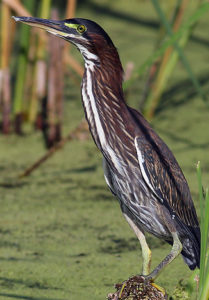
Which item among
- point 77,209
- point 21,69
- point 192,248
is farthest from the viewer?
point 21,69

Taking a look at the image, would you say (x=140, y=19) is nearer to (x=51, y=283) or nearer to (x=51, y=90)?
(x=51, y=90)

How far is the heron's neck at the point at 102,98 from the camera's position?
8.09ft

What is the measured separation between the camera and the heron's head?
242 cm

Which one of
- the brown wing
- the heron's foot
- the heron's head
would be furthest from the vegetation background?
the heron's head

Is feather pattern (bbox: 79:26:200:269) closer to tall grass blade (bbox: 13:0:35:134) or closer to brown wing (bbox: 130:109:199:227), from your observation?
brown wing (bbox: 130:109:199:227)

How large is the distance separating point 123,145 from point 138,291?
0.48 metres

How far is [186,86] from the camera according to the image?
5.19 m

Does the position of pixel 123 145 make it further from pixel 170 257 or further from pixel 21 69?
pixel 21 69

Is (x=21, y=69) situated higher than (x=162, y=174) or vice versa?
(x=162, y=174)

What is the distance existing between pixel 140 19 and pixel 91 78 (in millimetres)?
3929

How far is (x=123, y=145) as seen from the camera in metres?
2.46

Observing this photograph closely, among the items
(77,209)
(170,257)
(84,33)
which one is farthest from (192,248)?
(77,209)

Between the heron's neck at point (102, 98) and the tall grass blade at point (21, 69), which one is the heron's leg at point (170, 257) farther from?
the tall grass blade at point (21, 69)

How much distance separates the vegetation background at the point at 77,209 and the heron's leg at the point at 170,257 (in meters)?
0.35
